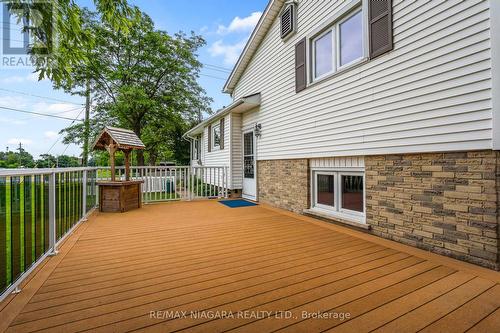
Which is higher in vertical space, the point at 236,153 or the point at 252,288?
the point at 236,153

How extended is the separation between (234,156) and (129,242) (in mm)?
5140

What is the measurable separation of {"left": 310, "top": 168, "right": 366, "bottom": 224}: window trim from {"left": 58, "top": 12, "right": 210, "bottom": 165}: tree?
31.5 feet

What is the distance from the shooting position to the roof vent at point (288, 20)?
584cm

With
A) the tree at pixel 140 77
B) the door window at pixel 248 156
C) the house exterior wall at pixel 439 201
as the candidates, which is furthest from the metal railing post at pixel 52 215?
the tree at pixel 140 77

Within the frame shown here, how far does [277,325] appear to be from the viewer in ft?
5.50

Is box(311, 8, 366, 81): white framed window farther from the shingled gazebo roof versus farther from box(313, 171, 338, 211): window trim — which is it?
the shingled gazebo roof

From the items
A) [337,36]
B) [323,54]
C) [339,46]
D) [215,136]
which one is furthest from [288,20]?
[215,136]

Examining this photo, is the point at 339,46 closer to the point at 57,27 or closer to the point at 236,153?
the point at 57,27

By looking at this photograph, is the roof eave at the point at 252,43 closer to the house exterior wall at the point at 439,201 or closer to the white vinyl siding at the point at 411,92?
the white vinyl siding at the point at 411,92

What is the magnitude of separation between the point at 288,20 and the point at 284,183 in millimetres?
3995

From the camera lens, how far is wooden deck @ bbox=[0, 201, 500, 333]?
171 cm

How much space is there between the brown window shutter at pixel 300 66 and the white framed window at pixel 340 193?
1.96m

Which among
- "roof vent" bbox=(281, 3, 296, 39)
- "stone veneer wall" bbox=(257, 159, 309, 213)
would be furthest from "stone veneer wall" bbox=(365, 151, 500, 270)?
"roof vent" bbox=(281, 3, 296, 39)

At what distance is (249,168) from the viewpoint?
808 centimetres
